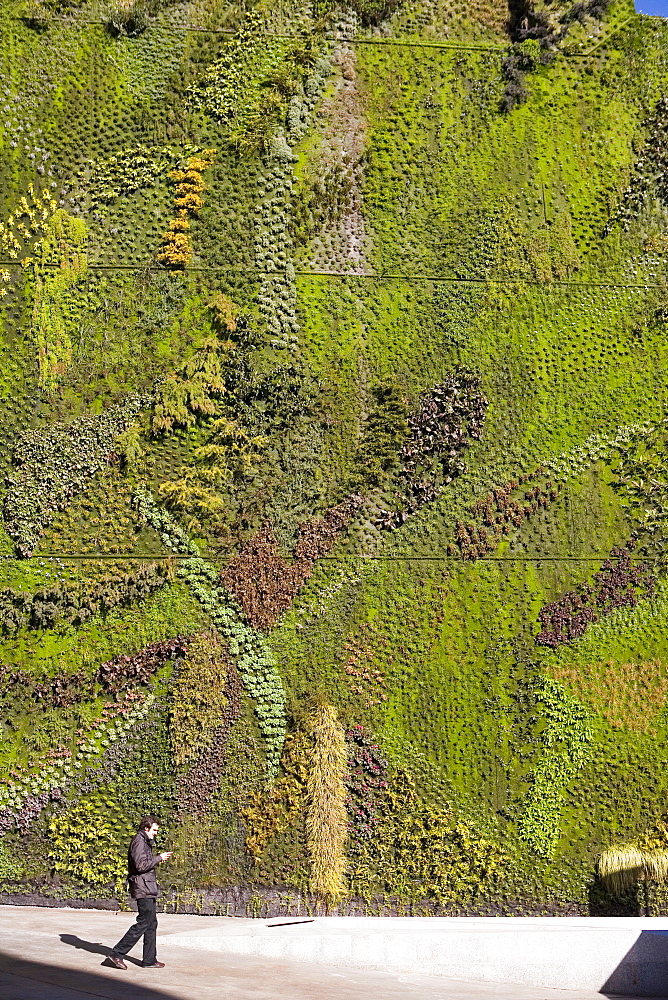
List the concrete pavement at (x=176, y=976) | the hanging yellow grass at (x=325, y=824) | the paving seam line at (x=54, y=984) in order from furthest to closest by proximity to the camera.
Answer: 1. the hanging yellow grass at (x=325, y=824)
2. the concrete pavement at (x=176, y=976)
3. the paving seam line at (x=54, y=984)

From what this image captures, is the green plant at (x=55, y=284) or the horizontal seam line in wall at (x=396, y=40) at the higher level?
the horizontal seam line in wall at (x=396, y=40)

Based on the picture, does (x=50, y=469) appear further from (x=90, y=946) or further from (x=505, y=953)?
(x=505, y=953)

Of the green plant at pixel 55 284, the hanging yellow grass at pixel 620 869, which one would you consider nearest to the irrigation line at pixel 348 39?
the green plant at pixel 55 284

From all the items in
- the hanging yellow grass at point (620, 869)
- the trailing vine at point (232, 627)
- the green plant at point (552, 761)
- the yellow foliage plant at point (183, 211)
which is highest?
the yellow foliage plant at point (183, 211)

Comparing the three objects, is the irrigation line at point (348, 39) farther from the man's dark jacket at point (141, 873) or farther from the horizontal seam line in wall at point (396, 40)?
the man's dark jacket at point (141, 873)

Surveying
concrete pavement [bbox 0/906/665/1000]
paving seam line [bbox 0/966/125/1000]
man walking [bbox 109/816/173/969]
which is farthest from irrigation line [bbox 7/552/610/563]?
paving seam line [bbox 0/966/125/1000]

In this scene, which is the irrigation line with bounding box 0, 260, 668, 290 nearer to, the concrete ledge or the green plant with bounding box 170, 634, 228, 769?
the green plant with bounding box 170, 634, 228, 769

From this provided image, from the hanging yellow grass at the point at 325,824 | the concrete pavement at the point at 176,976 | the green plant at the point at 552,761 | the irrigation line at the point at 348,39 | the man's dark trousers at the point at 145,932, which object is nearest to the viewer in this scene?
the concrete pavement at the point at 176,976

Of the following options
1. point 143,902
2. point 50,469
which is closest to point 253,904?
point 143,902
